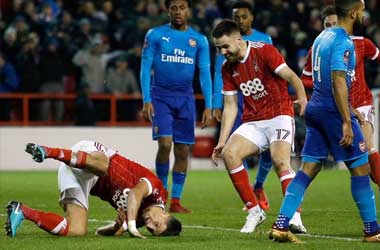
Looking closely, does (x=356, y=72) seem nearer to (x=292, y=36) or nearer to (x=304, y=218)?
(x=304, y=218)

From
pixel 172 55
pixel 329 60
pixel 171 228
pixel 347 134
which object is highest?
pixel 329 60

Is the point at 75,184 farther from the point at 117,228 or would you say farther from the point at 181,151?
the point at 181,151

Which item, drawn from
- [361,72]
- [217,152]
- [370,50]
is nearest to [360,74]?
[361,72]

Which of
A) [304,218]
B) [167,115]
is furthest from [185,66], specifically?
[304,218]

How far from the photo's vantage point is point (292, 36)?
25531mm

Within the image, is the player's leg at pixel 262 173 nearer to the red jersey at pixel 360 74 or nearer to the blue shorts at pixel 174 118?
the blue shorts at pixel 174 118

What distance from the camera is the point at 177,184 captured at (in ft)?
48.8

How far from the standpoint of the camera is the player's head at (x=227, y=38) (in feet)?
36.9

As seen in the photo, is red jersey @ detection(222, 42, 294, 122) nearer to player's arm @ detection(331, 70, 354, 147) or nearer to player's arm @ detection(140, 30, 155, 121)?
player's arm @ detection(331, 70, 354, 147)

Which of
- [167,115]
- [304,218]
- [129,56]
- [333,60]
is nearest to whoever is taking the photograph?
[333,60]

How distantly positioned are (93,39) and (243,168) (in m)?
13.0

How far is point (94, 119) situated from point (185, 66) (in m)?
9.70

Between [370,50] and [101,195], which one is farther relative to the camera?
[370,50]

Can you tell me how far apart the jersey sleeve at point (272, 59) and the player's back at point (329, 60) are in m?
1.05
